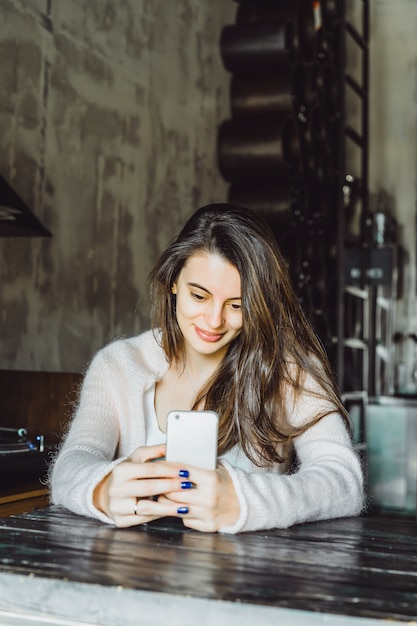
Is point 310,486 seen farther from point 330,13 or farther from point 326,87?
point 330,13

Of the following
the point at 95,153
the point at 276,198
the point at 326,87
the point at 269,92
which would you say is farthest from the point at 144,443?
the point at 326,87

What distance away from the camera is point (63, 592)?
0.88m

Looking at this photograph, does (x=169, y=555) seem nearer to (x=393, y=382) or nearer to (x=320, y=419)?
(x=320, y=419)

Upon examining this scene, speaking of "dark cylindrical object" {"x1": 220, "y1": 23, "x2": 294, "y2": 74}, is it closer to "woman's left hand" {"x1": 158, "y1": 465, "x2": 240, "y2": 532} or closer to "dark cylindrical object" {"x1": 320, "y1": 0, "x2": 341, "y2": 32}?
"dark cylindrical object" {"x1": 320, "y1": 0, "x2": 341, "y2": 32}

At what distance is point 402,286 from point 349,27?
3240mm

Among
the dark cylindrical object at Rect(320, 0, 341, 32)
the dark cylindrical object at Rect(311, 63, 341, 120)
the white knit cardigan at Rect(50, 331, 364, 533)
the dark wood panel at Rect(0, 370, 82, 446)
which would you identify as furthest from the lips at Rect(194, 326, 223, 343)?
the dark cylindrical object at Rect(320, 0, 341, 32)

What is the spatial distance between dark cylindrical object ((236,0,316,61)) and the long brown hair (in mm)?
2805

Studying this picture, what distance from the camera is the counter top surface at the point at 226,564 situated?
847mm

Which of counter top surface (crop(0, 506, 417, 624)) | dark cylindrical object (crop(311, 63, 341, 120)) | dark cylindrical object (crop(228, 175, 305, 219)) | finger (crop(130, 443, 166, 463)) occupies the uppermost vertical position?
dark cylindrical object (crop(311, 63, 341, 120))

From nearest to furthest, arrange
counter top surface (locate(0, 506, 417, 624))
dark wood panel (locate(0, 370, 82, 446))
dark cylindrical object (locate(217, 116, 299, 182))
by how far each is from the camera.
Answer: counter top surface (locate(0, 506, 417, 624)), dark wood panel (locate(0, 370, 82, 446)), dark cylindrical object (locate(217, 116, 299, 182))

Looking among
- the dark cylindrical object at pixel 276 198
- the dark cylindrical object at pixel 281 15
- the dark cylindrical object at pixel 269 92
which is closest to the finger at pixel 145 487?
the dark cylindrical object at pixel 276 198

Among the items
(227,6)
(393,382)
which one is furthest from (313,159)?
(393,382)

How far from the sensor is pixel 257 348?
167 centimetres

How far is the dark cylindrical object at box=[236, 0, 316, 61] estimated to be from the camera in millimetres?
4262
